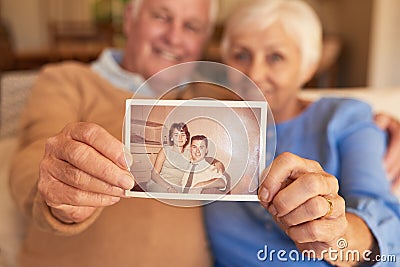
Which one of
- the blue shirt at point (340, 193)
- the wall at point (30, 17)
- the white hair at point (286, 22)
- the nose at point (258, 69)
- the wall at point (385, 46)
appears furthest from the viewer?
Result: the wall at point (30, 17)

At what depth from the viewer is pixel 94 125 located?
0.46m

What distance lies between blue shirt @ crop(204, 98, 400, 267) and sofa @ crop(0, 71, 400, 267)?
12.5 inches

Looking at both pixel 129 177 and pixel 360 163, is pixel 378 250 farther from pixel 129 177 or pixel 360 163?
pixel 129 177

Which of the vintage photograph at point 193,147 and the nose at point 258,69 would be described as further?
the nose at point 258,69

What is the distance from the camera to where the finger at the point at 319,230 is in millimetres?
463

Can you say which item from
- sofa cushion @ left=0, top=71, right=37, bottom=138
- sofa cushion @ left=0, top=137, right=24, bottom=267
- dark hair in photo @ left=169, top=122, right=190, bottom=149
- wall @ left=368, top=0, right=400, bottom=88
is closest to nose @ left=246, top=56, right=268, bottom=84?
dark hair in photo @ left=169, top=122, right=190, bottom=149

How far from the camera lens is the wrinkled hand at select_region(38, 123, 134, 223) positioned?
1.42 feet

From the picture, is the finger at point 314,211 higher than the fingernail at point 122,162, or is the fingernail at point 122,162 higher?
the fingernail at point 122,162

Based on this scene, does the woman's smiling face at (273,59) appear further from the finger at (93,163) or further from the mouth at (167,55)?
the finger at (93,163)

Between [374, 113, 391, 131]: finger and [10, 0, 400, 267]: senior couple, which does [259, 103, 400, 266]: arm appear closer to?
[10, 0, 400, 267]: senior couple

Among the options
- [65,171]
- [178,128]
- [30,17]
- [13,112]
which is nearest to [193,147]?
[178,128]

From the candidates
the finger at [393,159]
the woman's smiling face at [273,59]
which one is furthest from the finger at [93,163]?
the finger at [393,159]

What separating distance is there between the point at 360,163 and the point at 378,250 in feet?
0.53

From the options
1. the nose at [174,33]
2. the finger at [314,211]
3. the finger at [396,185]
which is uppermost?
the nose at [174,33]
